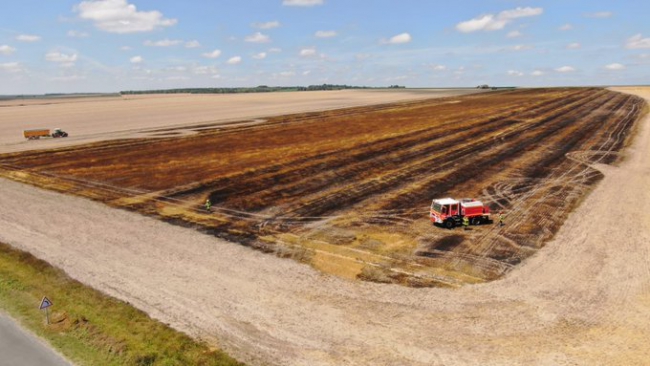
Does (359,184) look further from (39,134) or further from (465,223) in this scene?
(39,134)

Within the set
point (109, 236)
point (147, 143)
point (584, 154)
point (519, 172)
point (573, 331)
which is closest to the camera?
point (573, 331)

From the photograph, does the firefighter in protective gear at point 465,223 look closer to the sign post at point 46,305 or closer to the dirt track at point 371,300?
the dirt track at point 371,300

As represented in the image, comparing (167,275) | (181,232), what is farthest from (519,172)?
(167,275)

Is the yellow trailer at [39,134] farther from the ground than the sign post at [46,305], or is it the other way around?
the yellow trailer at [39,134]

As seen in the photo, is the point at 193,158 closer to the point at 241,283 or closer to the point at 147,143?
the point at 147,143

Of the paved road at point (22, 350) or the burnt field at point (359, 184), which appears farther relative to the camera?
the burnt field at point (359, 184)

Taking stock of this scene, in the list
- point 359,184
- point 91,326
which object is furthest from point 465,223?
point 91,326

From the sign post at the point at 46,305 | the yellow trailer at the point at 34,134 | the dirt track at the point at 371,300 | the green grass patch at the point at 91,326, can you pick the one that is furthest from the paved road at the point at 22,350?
the yellow trailer at the point at 34,134
